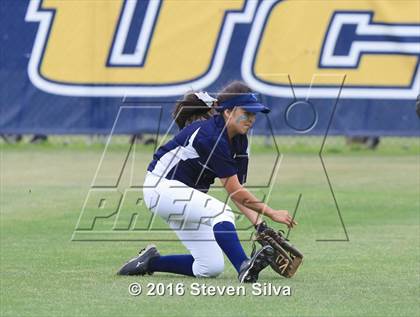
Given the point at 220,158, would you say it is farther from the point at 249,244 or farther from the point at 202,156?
the point at 249,244

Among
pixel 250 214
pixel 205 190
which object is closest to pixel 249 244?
pixel 205 190

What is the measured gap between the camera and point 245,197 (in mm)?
7395

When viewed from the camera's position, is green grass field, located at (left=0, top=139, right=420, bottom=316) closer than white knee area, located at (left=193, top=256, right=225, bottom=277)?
Yes

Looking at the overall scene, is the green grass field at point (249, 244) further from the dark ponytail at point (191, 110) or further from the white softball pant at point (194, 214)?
the dark ponytail at point (191, 110)

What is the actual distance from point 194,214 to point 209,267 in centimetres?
42

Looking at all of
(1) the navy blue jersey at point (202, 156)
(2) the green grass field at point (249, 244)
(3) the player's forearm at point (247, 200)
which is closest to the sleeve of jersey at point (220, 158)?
(1) the navy blue jersey at point (202, 156)

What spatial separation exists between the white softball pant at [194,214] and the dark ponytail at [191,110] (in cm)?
59

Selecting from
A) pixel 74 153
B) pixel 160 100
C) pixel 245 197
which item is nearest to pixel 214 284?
pixel 245 197

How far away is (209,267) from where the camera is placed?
7.68 meters

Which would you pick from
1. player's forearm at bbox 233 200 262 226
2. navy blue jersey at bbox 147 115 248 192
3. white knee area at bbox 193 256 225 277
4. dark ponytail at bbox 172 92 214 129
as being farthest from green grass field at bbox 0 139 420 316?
dark ponytail at bbox 172 92 214 129

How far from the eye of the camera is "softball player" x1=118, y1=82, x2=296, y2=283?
24.1ft

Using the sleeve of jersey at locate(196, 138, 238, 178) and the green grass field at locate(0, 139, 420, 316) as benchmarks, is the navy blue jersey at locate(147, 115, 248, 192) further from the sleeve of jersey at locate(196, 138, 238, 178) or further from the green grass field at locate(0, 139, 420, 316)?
the green grass field at locate(0, 139, 420, 316)

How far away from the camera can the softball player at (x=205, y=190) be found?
7.36 meters

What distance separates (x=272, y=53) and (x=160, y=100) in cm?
178
